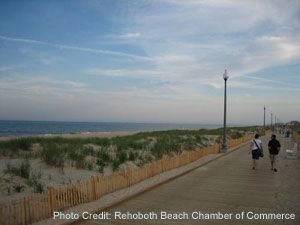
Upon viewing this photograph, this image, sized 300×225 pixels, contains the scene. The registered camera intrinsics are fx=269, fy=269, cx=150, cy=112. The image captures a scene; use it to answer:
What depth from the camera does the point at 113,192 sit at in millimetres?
8047

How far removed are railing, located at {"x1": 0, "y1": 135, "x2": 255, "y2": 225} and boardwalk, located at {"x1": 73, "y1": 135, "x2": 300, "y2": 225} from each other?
976mm

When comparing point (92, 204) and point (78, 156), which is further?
point (78, 156)

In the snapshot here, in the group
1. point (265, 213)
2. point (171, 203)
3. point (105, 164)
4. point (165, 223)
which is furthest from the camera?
point (105, 164)

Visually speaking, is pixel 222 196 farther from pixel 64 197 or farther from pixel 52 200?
pixel 52 200

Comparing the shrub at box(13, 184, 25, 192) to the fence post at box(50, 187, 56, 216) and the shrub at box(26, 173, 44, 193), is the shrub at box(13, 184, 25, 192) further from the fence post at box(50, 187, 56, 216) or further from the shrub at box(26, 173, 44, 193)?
the fence post at box(50, 187, 56, 216)

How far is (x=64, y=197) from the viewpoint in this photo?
6.41 meters

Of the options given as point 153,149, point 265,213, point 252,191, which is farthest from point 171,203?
point 153,149

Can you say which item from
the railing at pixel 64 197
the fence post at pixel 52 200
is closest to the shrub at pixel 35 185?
the railing at pixel 64 197

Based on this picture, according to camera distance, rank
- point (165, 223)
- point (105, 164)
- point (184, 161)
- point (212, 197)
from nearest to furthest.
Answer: point (165, 223) → point (212, 197) → point (105, 164) → point (184, 161)

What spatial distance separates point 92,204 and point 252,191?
183 inches

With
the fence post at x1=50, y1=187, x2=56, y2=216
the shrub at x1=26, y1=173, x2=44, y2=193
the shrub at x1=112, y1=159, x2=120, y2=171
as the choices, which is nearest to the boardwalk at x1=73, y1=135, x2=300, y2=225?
the fence post at x1=50, y1=187, x2=56, y2=216

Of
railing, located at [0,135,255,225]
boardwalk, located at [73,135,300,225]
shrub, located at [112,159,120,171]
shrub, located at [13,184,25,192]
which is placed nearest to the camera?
railing, located at [0,135,255,225]

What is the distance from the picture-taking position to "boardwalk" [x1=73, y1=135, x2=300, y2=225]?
6234 mm

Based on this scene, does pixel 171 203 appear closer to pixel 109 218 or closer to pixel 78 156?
pixel 109 218
